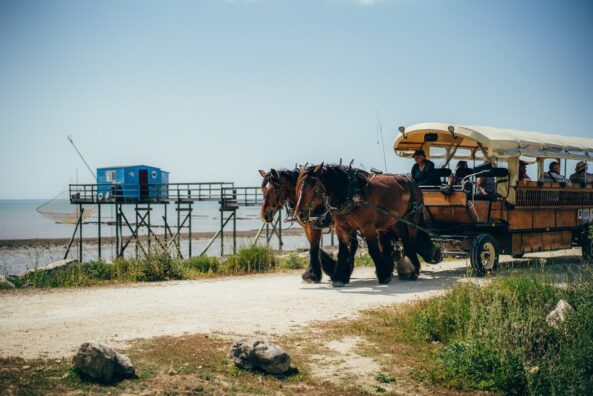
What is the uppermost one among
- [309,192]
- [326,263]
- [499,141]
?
[499,141]

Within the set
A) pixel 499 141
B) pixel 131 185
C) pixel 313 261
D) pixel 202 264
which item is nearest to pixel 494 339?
pixel 313 261

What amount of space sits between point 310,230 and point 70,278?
553 centimetres

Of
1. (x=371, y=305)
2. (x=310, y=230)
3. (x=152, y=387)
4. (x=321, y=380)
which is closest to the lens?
(x=152, y=387)

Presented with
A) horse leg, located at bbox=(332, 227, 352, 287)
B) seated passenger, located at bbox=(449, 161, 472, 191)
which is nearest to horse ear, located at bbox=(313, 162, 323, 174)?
horse leg, located at bbox=(332, 227, 352, 287)

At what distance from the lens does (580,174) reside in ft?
54.2

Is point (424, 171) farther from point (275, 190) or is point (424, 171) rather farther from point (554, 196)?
point (275, 190)

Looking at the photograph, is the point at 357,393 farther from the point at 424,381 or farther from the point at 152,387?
the point at 152,387

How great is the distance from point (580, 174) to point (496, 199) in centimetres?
465

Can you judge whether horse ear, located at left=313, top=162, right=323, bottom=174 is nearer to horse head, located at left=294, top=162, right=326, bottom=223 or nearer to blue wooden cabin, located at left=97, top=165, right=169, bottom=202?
horse head, located at left=294, top=162, right=326, bottom=223

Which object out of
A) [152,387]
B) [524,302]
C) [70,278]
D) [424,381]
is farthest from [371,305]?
[70,278]

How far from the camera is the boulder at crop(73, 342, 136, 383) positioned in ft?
18.6

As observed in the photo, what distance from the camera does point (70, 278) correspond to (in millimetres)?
12711

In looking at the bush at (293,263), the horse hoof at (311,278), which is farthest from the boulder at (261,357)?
the bush at (293,263)

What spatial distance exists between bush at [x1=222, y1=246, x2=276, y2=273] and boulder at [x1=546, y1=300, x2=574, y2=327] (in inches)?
352
